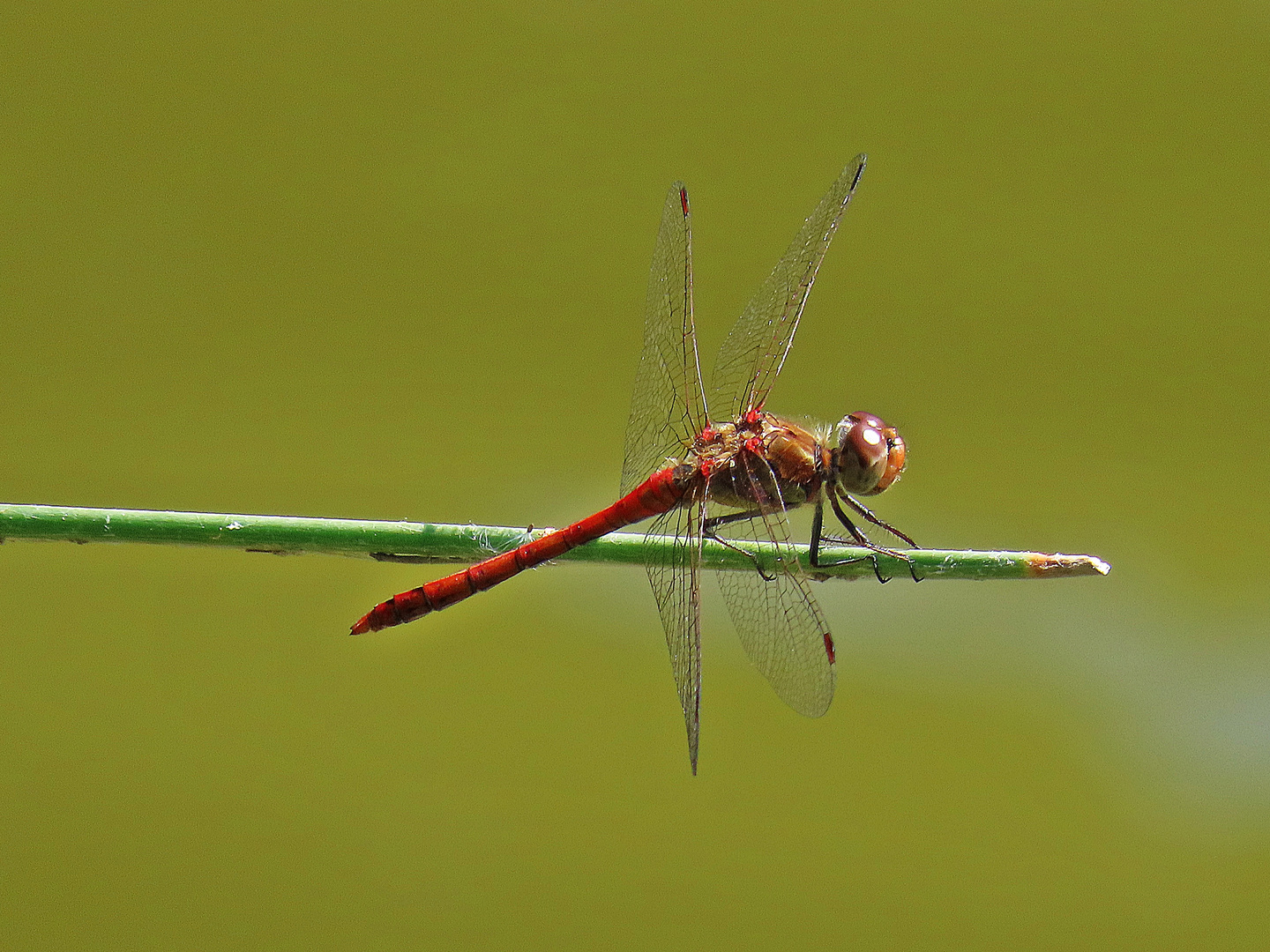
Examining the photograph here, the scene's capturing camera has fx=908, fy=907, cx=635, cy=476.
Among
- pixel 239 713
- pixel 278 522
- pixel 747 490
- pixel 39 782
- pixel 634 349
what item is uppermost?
pixel 634 349

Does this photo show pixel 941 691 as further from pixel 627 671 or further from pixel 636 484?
pixel 636 484

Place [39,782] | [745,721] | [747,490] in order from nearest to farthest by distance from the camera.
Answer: [747,490]
[39,782]
[745,721]

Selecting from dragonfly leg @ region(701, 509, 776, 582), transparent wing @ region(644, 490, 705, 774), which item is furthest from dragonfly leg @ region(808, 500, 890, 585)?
transparent wing @ region(644, 490, 705, 774)

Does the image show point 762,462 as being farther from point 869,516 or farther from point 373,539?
point 373,539

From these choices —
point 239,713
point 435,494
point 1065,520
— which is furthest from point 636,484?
point 1065,520

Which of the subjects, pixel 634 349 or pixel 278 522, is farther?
pixel 634 349

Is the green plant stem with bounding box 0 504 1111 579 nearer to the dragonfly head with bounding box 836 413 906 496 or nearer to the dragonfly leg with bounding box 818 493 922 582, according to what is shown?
the dragonfly leg with bounding box 818 493 922 582

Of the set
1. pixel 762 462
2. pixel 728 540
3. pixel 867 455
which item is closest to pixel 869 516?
pixel 867 455
